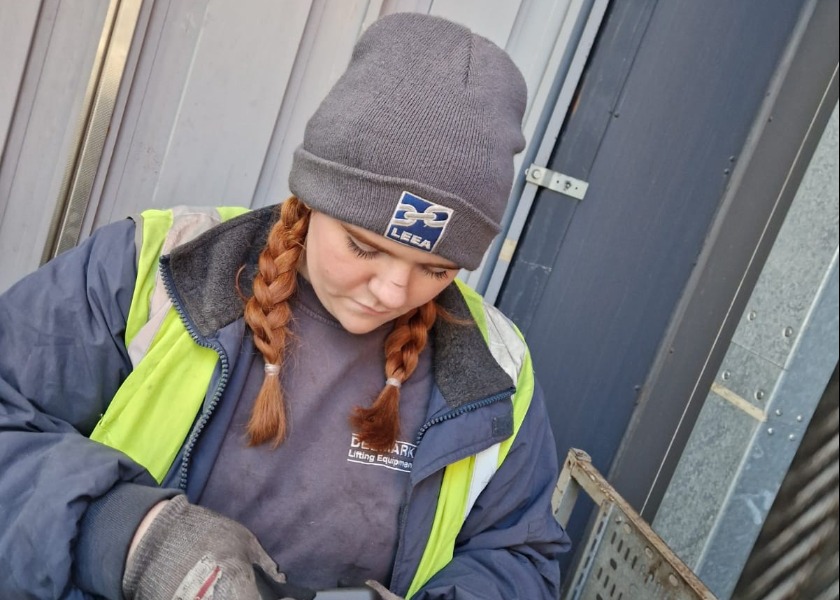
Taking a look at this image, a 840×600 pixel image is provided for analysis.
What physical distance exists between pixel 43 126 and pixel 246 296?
64 centimetres

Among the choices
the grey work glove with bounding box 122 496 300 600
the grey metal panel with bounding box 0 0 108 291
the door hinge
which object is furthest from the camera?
the door hinge

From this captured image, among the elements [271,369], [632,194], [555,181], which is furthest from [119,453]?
[632,194]

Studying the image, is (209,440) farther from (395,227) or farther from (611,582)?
(611,582)

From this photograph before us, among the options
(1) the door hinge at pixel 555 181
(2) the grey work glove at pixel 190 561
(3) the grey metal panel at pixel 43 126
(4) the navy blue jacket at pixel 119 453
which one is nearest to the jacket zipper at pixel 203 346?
(4) the navy blue jacket at pixel 119 453

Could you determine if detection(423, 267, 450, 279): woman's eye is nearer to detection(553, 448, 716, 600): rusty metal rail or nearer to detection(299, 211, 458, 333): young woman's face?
detection(299, 211, 458, 333): young woman's face

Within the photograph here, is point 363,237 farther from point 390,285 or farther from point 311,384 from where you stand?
point 311,384

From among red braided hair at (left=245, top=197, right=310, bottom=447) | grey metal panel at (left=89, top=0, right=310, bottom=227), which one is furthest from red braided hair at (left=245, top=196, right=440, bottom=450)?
grey metal panel at (left=89, top=0, right=310, bottom=227)

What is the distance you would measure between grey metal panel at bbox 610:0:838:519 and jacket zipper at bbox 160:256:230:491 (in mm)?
1680

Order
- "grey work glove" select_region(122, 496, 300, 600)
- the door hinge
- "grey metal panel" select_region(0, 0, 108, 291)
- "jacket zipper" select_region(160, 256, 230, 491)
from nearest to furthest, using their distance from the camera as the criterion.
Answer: "grey work glove" select_region(122, 496, 300, 600) → "jacket zipper" select_region(160, 256, 230, 491) → "grey metal panel" select_region(0, 0, 108, 291) → the door hinge

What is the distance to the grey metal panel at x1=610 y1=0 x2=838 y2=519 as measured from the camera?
2.55 meters

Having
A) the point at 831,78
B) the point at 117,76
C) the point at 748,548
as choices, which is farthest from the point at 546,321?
the point at 117,76

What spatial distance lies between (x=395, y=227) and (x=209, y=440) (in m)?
0.52

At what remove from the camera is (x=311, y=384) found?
1611mm

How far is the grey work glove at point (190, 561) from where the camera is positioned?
4.09 feet
